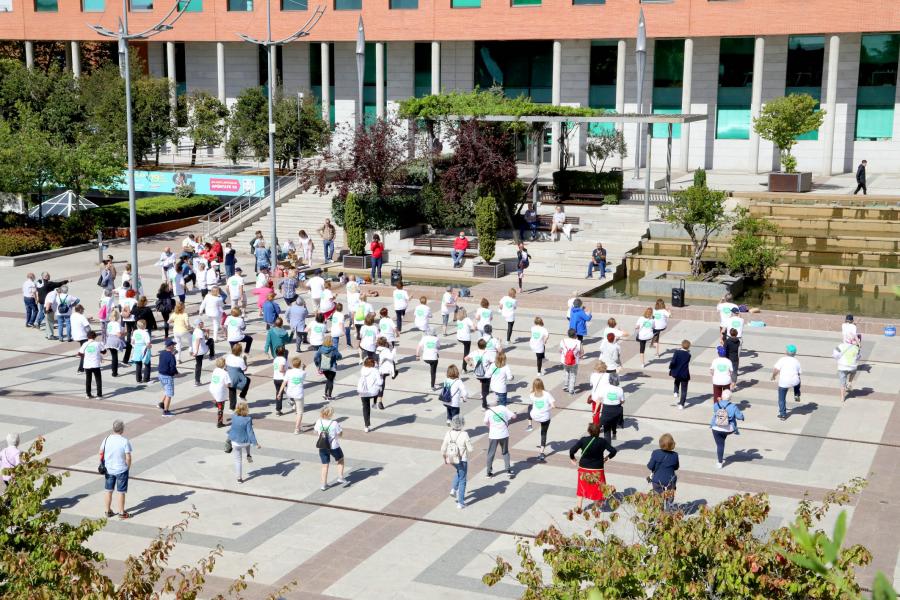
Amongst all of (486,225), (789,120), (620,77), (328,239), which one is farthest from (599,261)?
(620,77)

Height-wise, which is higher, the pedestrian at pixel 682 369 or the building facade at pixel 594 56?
the building facade at pixel 594 56

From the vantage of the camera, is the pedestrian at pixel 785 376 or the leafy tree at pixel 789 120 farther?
the leafy tree at pixel 789 120

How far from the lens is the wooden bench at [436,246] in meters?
36.2

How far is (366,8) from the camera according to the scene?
185 feet

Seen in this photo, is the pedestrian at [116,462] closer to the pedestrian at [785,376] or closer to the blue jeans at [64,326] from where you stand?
the pedestrian at [785,376]

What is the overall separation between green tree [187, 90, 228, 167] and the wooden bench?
19.7 meters

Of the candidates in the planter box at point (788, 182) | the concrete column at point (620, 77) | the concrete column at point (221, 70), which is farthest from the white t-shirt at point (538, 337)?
the concrete column at point (221, 70)

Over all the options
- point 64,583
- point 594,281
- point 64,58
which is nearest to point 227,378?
point 64,583

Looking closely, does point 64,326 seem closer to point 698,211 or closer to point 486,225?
point 486,225

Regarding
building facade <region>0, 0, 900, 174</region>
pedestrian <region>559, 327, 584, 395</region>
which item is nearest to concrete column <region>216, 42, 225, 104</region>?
building facade <region>0, 0, 900, 174</region>

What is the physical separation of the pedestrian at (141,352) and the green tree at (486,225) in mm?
14248

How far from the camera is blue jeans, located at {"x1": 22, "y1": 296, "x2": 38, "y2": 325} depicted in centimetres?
2595

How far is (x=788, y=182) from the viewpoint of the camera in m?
42.1

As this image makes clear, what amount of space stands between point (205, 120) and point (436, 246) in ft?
70.6
